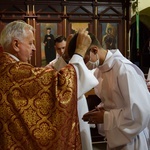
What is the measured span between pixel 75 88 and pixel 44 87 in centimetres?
21

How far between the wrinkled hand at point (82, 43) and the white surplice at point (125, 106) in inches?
12.7

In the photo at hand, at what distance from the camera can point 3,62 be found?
217 cm

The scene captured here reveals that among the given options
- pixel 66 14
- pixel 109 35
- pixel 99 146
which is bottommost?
pixel 99 146

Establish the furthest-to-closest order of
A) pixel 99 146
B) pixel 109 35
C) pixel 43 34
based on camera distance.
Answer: pixel 109 35 < pixel 43 34 < pixel 99 146

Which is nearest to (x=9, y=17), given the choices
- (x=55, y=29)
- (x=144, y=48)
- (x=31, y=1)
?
(x=31, y=1)

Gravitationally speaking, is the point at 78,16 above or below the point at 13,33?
above

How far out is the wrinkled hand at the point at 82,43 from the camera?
2.21m

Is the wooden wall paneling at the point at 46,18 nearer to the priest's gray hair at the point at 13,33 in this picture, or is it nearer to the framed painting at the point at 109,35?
the framed painting at the point at 109,35

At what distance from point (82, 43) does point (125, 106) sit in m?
0.55

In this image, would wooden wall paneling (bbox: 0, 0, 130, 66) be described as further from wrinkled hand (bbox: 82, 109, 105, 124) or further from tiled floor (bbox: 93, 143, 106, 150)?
wrinkled hand (bbox: 82, 109, 105, 124)

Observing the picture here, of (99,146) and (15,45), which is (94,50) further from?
(99,146)

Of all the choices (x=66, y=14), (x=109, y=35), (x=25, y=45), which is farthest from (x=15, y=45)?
(x=109, y=35)

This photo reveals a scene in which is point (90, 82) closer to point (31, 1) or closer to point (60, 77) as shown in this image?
point (60, 77)

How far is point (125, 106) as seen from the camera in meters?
2.30
